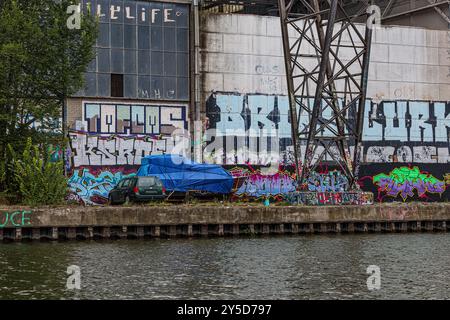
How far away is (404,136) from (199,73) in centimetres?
1464

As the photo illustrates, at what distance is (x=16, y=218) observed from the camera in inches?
1571

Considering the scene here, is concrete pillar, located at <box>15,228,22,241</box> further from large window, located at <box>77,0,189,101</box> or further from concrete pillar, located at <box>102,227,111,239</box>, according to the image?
large window, located at <box>77,0,189,101</box>

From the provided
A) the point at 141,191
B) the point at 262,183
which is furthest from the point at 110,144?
the point at 262,183

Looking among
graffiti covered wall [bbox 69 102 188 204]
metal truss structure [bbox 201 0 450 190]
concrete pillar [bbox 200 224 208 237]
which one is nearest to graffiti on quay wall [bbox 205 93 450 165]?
metal truss structure [bbox 201 0 450 190]

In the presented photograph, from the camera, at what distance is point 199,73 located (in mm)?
53938

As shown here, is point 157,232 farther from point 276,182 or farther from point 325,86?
point 276,182

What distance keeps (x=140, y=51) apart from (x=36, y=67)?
885cm

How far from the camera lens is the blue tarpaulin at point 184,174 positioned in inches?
1993

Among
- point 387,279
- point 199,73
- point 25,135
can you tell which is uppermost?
point 199,73

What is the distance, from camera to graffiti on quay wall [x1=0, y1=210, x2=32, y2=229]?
39.8 meters

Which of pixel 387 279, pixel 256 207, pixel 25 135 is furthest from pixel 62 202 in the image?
pixel 387 279
